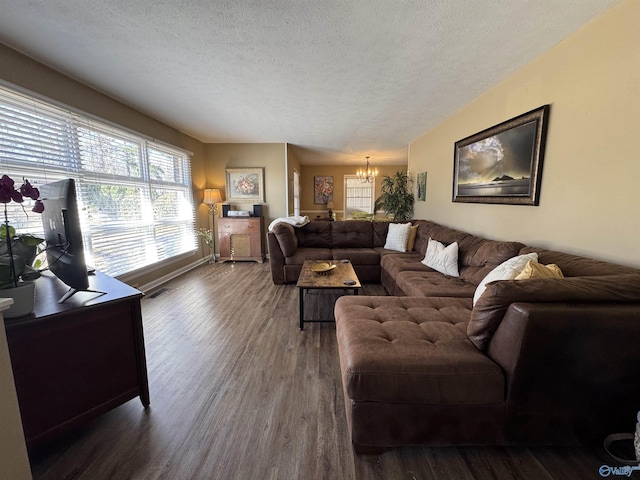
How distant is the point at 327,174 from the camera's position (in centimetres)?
851

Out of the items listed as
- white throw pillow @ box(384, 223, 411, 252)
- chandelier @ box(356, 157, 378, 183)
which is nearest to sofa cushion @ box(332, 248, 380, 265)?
white throw pillow @ box(384, 223, 411, 252)

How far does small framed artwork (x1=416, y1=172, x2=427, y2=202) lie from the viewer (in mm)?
4641

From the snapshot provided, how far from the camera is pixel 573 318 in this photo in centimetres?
109

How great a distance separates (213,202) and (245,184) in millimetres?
737

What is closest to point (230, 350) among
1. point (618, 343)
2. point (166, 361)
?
point (166, 361)

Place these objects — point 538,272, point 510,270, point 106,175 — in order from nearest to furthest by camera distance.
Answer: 1. point 538,272
2. point 510,270
3. point 106,175

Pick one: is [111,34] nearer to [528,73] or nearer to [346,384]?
[346,384]

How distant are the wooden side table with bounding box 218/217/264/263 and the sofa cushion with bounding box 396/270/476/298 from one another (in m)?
3.17

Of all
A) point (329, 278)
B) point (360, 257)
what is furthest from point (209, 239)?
point (329, 278)

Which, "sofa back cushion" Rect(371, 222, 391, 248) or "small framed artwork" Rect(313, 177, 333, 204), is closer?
"sofa back cushion" Rect(371, 222, 391, 248)

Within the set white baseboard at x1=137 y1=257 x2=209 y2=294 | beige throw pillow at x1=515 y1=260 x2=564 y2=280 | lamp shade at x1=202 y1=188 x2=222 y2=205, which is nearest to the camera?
beige throw pillow at x1=515 y1=260 x2=564 y2=280

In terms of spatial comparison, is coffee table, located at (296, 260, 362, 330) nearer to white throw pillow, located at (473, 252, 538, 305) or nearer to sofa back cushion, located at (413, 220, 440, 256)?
white throw pillow, located at (473, 252, 538, 305)

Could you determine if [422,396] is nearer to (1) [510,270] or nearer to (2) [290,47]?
(1) [510,270]

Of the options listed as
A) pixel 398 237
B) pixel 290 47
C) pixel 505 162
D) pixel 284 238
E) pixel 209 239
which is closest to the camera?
pixel 290 47
